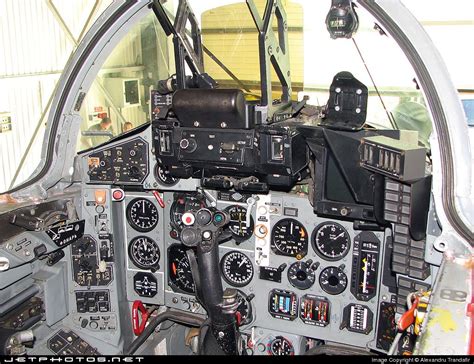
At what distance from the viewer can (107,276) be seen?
4.76 meters

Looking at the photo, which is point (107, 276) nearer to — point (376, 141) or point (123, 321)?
point (123, 321)

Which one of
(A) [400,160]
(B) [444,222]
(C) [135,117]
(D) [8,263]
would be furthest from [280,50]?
(C) [135,117]

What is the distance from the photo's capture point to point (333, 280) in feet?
14.0

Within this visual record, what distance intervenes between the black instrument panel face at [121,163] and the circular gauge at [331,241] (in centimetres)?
158

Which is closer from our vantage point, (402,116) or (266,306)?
(266,306)

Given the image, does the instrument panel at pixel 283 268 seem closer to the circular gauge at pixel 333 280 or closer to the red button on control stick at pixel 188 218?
the circular gauge at pixel 333 280

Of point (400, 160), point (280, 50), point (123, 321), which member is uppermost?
point (280, 50)

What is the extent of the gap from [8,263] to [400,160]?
9.51 feet

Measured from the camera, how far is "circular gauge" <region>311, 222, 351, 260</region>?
416cm

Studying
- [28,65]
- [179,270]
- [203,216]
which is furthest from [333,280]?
[28,65]

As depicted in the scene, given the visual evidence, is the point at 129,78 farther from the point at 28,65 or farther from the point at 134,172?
the point at 134,172

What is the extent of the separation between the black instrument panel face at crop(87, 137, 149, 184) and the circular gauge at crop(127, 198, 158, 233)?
14.8 inches

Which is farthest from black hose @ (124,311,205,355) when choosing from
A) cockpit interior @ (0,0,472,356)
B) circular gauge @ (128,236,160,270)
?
circular gauge @ (128,236,160,270)

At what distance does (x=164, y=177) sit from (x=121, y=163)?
41 centimetres
